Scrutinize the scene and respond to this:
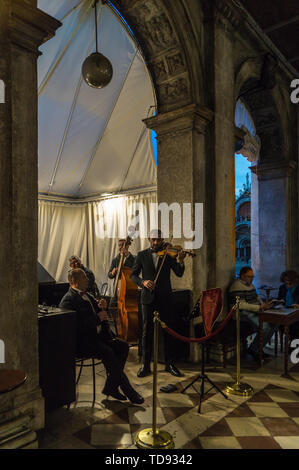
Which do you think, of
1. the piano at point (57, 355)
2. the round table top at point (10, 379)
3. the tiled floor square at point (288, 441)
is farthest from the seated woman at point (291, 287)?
the round table top at point (10, 379)

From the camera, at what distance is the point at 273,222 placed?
7926mm

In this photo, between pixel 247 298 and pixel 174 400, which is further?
pixel 247 298

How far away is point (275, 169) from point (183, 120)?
3952 millimetres

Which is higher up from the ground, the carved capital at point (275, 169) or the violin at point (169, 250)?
the carved capital at point (275, 169)

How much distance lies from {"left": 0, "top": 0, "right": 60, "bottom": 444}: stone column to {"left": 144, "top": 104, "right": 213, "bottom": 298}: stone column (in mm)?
2439

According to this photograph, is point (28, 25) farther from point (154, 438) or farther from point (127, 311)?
point (127, 311)

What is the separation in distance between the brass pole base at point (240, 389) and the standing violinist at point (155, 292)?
2.16ft

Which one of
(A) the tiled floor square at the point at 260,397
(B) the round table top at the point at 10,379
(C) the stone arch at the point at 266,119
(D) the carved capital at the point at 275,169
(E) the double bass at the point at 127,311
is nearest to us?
(B) the round table top at the point at 10,379

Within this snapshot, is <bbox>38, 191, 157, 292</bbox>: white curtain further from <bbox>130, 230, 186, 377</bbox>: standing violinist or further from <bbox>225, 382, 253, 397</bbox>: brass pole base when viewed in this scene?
<bbox>225, 382, 253, 397</bbox>: brass pole base

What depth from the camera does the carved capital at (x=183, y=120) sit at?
4.70m

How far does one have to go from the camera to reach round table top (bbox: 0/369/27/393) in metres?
1.92

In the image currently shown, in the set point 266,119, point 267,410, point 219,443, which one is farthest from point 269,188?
point 219,443

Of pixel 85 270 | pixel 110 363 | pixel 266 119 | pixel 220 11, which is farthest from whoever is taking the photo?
pixel 266 119

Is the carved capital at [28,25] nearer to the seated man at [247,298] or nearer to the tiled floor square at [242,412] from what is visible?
the tiled floor square at [242,412]
